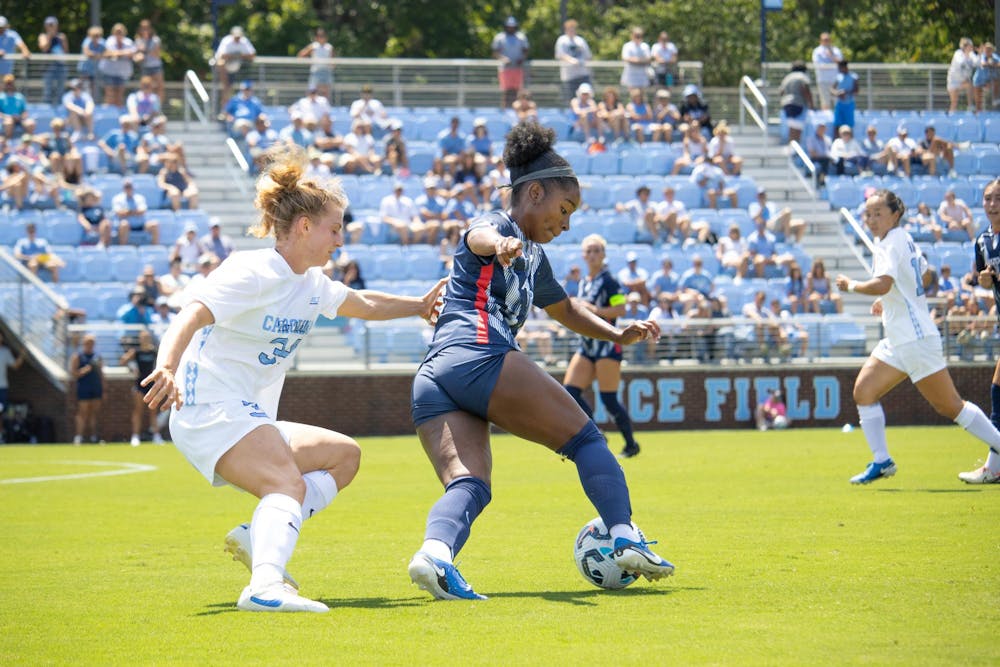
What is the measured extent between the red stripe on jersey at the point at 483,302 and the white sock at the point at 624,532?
103 cm

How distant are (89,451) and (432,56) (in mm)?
30576

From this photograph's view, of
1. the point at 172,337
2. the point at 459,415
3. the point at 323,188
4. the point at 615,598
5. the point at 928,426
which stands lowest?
the point at 928,426

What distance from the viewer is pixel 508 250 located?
20.0ft

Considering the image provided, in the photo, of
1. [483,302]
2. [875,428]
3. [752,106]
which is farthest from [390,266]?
[483,302]

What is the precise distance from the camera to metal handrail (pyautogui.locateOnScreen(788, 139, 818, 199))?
29.2m

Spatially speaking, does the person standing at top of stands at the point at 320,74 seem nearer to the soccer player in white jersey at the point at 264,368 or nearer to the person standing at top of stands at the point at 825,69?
the person standing at top of stands at the point at 825,69

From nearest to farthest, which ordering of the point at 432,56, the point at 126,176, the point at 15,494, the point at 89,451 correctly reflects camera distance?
the point at 15,494, the point at 89,451, the point at 126,176, the point at 432,56

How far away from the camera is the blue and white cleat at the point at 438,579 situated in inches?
245

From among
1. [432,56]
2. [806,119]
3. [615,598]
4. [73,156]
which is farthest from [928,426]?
[432,56]

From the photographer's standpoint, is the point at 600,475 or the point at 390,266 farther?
the point at 390,266

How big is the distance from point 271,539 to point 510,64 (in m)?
25.0

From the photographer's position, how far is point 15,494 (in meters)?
13.3

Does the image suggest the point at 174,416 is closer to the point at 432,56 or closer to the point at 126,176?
the point at 126,176

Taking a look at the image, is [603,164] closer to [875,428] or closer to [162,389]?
[875,428]
